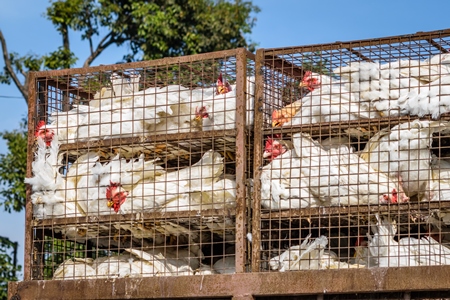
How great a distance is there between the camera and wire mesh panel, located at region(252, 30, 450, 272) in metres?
5.18

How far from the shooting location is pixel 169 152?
6012 mm

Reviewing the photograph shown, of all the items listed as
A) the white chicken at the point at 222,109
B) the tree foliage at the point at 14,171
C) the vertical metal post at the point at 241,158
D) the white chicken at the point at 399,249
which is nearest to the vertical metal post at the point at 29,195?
the white chicken at the point at 222,109

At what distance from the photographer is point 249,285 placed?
17.3ft

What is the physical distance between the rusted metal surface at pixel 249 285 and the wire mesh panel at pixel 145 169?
0.17 metres

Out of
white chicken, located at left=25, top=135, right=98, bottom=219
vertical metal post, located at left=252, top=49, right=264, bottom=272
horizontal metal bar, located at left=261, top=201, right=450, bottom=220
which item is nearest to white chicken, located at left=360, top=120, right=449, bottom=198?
horizontal metal bar, located at left=261, top=201, right=450, bottom=220

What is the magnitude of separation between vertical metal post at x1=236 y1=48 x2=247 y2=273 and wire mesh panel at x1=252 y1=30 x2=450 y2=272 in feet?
0.25

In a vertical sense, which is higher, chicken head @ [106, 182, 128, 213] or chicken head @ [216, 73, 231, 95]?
chicken head @ [216, 73, 231, 95]

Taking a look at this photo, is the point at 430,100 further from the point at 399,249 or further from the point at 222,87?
the point at 222,87

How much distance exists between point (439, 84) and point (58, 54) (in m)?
11.8

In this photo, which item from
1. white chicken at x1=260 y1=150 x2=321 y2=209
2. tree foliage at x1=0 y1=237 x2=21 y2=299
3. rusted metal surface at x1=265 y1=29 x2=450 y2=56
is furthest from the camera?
tree foliage at x1=0 y1=237 x2=21 y2=299

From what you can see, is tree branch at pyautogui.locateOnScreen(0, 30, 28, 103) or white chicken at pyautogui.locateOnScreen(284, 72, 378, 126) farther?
tree branch at pyautogui.locateOnScreen(0, 30, 28, 103)

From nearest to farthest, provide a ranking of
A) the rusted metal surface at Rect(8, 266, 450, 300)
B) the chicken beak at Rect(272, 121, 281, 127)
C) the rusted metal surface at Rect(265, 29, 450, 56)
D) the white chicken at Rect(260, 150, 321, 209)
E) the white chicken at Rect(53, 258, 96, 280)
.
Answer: the rusted metal surface at Rect(8, 266, 450, 300), the rusted metal surface at Rect(265, 29, 450, 56), the white chicken at Rect(260, 150, 321, 209), the chicken beak at Rect(272, 121, 281, 127), the white chicken at Rect(53, 258, 96, 280)

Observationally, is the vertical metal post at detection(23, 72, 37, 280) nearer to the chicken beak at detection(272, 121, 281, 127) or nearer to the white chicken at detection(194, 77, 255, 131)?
the white chicken at detection(194, 77, 255, 131)

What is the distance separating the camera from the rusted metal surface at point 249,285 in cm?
490
